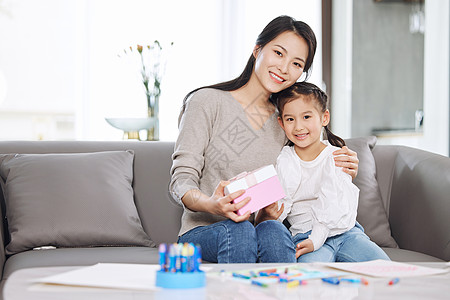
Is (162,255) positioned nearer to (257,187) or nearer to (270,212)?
(257,187)

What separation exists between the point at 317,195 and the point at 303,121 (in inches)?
9.8

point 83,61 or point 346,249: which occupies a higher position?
point 83,61

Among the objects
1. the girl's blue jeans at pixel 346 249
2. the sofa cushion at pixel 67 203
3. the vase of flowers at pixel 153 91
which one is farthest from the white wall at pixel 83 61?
the girl's blue jeans at pixel 346 249

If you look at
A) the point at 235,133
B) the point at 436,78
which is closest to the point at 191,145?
the point at 235,133

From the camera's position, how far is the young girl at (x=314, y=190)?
177cm

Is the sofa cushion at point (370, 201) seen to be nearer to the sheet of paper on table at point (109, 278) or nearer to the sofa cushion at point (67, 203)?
the sofa cushion at point (67, 203)

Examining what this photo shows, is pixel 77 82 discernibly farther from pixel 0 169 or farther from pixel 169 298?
pixel 169 298

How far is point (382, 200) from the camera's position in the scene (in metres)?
2.29

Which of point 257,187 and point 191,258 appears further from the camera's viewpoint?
point 257,187

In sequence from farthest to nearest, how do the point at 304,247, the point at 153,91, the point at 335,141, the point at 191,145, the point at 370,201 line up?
the point at 153,91
the point at 370,201
the point at 335,141
the point at 191,145
the point at 304,247

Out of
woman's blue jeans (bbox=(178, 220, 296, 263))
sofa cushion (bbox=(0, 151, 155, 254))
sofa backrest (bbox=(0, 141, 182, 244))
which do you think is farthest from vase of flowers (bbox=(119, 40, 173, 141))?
woman's blue jeans (bbox=(178, 220, 296, 263))

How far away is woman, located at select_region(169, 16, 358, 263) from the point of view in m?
1.76

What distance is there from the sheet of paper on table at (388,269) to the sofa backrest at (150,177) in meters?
1.05

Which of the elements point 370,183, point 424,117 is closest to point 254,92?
point 370,183
